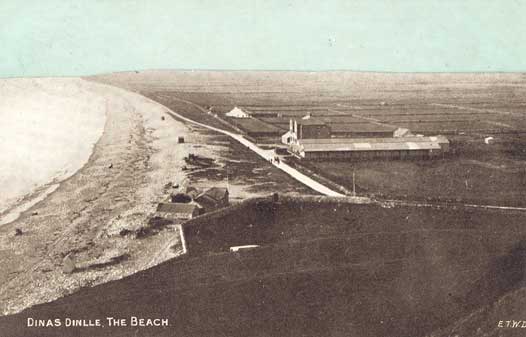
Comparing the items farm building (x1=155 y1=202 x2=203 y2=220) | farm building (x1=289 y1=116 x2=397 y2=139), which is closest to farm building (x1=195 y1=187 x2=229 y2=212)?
farm building (x1=155 y1=202 x2=203 y2=220)

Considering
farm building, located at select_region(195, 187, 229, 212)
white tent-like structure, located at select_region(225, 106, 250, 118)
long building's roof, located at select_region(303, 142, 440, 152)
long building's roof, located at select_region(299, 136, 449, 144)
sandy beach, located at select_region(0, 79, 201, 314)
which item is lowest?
sandy beach, located at select_region(0, 79, 201, 314)

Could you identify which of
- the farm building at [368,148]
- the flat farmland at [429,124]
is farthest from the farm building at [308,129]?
the flat farmland at [429,124]

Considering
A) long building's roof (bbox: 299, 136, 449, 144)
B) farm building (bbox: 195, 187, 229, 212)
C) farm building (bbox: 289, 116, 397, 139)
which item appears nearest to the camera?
farm building (bbox: 195, 187, 229, 212)

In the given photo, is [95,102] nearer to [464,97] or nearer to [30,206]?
[30,206]

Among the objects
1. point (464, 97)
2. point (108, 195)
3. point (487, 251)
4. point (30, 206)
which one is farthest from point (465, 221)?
point (464, 97)

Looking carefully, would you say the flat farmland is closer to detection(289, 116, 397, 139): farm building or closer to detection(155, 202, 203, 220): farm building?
detection(289, 116, 397, 139): farm building

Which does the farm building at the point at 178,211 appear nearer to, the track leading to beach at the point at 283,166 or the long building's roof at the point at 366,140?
the track leading to beach at the point at 283,166

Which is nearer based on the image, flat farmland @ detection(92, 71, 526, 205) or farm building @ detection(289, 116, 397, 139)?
flat farmland @ detection(92, 71, 526, 205)
